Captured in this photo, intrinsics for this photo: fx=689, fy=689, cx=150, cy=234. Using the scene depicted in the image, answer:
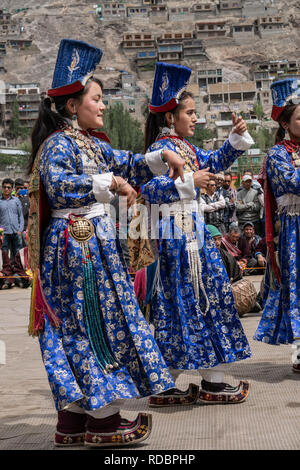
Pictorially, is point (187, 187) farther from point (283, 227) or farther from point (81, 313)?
point (283, 227)

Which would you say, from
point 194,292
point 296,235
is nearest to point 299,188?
point 296,235

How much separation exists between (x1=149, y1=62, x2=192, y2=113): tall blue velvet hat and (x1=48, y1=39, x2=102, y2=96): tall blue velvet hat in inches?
31.6

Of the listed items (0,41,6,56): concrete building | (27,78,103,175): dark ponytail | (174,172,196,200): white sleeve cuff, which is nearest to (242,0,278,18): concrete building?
(0,41,6,56): concrete building

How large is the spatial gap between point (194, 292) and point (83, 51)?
4.34 ft

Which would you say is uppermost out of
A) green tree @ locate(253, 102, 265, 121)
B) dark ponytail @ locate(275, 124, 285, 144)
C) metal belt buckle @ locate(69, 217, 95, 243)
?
green tree @ locate(253, 102, 265, 121)

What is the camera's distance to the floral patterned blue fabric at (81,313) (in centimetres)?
266

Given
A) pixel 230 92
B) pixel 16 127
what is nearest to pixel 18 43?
pixel 16 127

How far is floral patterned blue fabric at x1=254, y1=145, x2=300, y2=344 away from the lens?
12.8ft

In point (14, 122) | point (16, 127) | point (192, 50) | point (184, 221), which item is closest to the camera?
point (184, 221)

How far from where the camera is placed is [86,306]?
9.06 feet

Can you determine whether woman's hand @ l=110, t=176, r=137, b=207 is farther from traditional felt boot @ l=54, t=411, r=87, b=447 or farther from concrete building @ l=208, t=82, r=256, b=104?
concrete building @ l=208, t=82, r=256, b=104

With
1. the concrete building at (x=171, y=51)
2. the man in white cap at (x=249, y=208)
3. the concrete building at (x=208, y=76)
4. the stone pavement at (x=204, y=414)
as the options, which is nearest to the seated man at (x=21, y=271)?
the man in white cap at (x=249, y=208)

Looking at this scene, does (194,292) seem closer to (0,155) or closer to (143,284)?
(143,284)

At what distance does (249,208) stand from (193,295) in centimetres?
647
